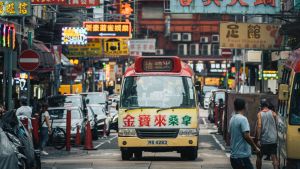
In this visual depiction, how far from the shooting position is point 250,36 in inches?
1897

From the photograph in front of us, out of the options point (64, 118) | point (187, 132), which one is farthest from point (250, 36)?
point (187, 132)

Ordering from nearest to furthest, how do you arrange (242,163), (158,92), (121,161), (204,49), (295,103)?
(242,163)
(295,103)
(121,161)
(158,92)
(204,49)

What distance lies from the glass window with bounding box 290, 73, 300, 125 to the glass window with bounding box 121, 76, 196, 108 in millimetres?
7883

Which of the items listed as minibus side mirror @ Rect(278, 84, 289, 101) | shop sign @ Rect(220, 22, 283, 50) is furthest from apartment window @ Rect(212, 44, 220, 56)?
minibus side mirror @ Rect(278, 84, 289, 101)

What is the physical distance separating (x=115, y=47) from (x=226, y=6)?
28.8 metres

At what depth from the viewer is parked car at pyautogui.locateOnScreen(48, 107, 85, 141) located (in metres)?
33.6

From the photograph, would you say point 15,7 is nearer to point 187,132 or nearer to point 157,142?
point 157,142

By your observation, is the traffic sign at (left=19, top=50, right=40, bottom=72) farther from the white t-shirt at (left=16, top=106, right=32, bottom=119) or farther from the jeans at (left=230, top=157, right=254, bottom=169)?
the jeans at (left=230, top=157, right=254, bottom=169)

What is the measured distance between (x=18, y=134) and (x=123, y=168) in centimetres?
652

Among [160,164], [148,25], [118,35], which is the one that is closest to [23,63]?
[160,164]

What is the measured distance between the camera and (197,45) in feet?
437

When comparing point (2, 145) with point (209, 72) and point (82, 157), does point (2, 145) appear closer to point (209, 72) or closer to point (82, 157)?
point (82, 157)

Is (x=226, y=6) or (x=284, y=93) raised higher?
(x=226, y=6)

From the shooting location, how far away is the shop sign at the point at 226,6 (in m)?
41.5
